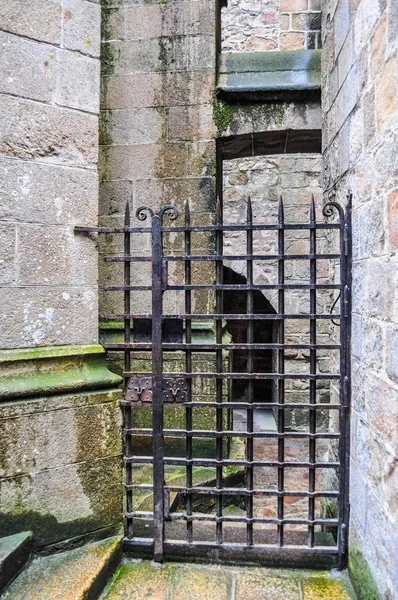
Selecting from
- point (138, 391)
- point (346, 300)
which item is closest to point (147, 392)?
point (138, 391)

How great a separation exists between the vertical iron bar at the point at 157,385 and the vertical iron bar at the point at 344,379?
35.2 inches

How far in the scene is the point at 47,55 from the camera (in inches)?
82.4

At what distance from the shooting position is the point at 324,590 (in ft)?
6.48

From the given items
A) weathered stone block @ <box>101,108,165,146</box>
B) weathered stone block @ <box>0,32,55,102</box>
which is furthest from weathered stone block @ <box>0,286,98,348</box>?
weathered stone block @ <box>101,108,165,146</box>

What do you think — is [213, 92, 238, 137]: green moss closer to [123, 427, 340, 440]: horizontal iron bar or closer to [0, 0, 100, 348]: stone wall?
[0, 0, 100, 348]: stone wall

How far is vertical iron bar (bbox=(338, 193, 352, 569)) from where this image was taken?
212 centimetres

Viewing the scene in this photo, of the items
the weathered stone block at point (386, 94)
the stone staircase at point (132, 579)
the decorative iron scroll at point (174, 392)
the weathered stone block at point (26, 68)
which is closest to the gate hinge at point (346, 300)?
the weathered stone block at point (386, 94)

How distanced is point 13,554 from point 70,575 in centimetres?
26

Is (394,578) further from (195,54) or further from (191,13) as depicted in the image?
(191,13)

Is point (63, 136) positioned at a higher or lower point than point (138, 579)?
higher

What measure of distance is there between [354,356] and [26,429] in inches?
61.9

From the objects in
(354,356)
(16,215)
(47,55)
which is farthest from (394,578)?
(47,55)

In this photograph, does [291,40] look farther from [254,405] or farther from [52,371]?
[52,371]

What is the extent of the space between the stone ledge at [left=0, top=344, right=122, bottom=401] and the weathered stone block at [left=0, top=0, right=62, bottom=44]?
1.50m
